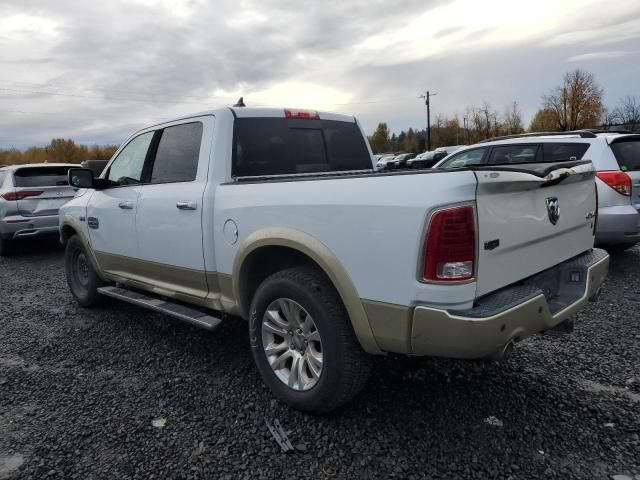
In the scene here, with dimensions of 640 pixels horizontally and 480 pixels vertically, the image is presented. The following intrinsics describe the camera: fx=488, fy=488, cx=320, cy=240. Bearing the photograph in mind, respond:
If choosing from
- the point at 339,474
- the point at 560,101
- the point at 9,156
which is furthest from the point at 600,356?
the point at 9,156

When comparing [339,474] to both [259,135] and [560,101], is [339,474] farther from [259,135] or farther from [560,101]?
[560,101]

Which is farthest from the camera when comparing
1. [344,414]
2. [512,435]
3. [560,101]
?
[560,101]

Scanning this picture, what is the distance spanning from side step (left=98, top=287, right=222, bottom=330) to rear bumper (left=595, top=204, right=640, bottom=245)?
4.77 meters

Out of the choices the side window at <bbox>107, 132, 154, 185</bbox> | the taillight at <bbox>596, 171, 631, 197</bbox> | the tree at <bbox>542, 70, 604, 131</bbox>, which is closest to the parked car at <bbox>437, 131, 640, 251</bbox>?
the taillight at <bbox>596, 171, 631, 197</bbox>

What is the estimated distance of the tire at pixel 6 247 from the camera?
900 cm

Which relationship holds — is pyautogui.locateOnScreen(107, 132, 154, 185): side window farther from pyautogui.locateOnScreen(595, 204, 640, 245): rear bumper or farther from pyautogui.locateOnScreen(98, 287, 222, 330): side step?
pyautogui.locateOnScreen(595, 204, 640, 245): rear bumper

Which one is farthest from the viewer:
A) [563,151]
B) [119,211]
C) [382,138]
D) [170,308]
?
[382,138]

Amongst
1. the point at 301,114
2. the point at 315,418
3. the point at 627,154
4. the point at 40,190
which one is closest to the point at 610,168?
the point at 627,154

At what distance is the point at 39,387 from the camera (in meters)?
3.56

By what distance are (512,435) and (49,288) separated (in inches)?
244

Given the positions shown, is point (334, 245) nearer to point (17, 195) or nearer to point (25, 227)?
point (25, 227)

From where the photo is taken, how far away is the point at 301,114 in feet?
13.5

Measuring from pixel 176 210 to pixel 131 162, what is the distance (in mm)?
1219

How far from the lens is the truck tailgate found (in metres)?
2.33
